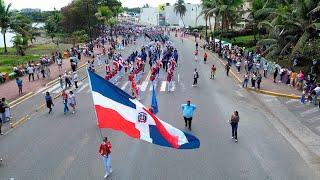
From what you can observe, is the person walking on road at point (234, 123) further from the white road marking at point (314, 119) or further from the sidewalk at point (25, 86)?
the sidewalk at point (25, 86)

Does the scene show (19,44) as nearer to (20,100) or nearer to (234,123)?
(20,100)

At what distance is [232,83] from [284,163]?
1743 cm

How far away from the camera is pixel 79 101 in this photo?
25.8 m

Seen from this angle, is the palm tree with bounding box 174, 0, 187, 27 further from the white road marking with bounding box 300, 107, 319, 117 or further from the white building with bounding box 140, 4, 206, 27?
the white road marking with bounding box 300, 107, 319, 117

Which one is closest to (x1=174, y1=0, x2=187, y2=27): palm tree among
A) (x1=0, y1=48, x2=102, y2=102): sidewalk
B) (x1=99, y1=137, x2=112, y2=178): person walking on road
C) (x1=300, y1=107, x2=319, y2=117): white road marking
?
(x1=0, y1=48, x2=102, y2=102): sidewalk

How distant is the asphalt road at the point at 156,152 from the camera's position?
46.5 ft

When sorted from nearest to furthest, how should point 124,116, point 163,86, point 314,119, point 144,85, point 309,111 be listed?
point 124,116 → point 314,119 → point 309,111 → point 163,86 → point 144,85

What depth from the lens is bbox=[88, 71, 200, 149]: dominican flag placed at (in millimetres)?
→ 11453

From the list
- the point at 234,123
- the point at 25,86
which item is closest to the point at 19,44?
the point at 25,86

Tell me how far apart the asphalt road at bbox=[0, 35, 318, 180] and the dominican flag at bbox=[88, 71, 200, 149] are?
8.69 feet

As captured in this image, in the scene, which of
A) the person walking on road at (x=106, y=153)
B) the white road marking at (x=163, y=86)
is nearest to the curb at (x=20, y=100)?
the white road marking at (x=163, y=86)

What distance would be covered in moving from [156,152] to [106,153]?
3077 mm

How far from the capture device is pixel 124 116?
1157 centimetres

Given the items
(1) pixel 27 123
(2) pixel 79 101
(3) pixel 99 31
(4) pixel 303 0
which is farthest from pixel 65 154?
(3) pixel 99 31
